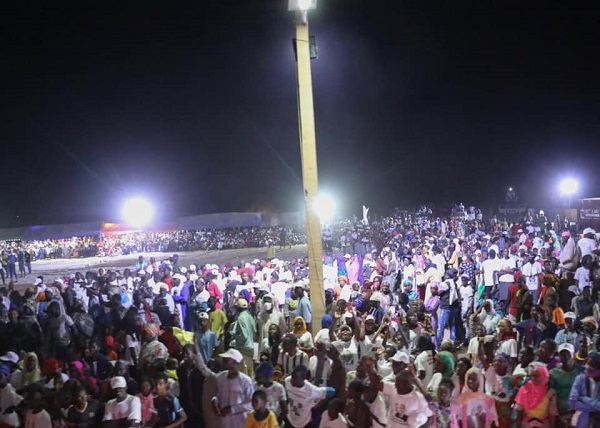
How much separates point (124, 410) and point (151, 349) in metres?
1.86

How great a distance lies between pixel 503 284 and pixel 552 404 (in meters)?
5.68

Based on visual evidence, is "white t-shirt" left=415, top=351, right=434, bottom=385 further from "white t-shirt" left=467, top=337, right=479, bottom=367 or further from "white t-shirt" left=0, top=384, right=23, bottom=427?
"white t-shirt" left=0, top=384, right=23, bottom=427

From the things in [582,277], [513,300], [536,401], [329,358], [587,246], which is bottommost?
[536,401]

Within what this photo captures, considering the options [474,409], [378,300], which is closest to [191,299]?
[378,300]

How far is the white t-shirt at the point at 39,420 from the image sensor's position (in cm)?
507

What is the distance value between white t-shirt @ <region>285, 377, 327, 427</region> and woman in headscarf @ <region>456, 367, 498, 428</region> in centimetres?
140

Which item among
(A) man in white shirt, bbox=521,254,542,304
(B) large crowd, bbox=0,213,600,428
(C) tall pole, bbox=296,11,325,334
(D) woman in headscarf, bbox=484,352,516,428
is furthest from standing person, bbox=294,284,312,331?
(A) man in white shirt, bbox=521,254,542,304

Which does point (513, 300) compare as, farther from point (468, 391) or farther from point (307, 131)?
point (307, 131)

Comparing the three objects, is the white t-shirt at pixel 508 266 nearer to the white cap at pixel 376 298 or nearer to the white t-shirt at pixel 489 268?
the white t-shirt at pixel 489 268

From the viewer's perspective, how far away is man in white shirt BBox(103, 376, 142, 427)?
4859 millimetres

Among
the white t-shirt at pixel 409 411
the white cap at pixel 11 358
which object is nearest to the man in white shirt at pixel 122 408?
the white t-shirt at pixel 409 411

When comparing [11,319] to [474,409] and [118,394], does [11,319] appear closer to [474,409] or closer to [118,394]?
[118,394]

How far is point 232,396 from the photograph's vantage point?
5.30 metres

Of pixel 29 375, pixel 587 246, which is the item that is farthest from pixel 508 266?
pixel 29 375
